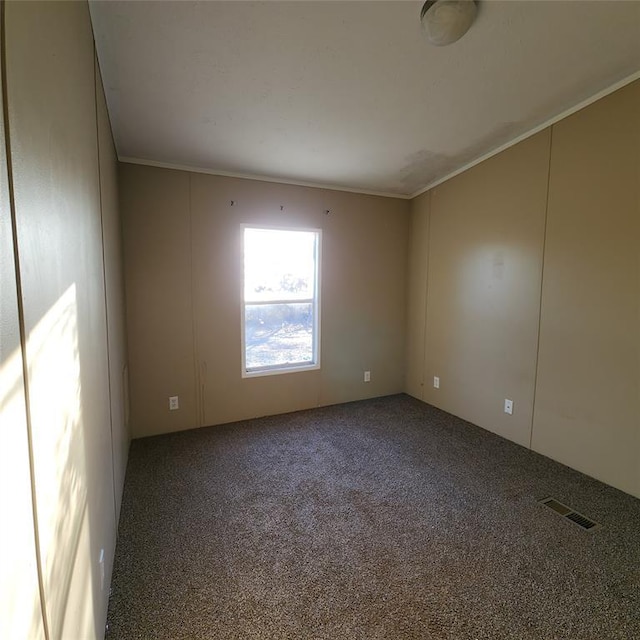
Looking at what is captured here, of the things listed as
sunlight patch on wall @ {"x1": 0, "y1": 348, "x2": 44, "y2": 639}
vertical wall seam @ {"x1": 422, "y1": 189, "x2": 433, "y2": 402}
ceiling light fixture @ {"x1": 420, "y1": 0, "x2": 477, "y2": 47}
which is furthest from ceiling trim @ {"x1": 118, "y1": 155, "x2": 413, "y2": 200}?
sunlight patch on wall @ {"x1": 0, "y1": 348, "x2": 44, "y2": 639}

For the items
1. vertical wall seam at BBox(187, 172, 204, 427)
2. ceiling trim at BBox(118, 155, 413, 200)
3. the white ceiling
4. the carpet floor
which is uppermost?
the white ceiling

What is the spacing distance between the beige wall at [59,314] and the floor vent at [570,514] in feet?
8.26

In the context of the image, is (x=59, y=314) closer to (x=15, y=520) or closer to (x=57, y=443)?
(x=57, y=443)

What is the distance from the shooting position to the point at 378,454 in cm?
294

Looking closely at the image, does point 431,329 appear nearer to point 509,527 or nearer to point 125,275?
point 509,527

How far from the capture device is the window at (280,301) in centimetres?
353

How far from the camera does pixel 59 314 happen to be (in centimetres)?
96

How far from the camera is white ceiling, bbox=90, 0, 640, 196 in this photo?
1.74 m

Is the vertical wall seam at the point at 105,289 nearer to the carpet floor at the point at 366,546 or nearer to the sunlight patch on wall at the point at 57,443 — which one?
the carpet floor at the point at 366,546

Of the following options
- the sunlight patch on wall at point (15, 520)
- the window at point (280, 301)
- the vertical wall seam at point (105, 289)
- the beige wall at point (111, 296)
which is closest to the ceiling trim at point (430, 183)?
the window at point (280, 301)

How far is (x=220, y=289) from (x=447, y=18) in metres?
2.56

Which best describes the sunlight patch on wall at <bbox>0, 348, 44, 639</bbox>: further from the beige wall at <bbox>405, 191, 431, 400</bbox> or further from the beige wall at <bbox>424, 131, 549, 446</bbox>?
the beige wall at <bbox>405, 191, 431, 400</bbox>

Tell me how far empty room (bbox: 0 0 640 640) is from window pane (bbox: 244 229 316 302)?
30 mm

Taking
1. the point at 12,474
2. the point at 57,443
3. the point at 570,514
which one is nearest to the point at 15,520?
the point at 12,474
